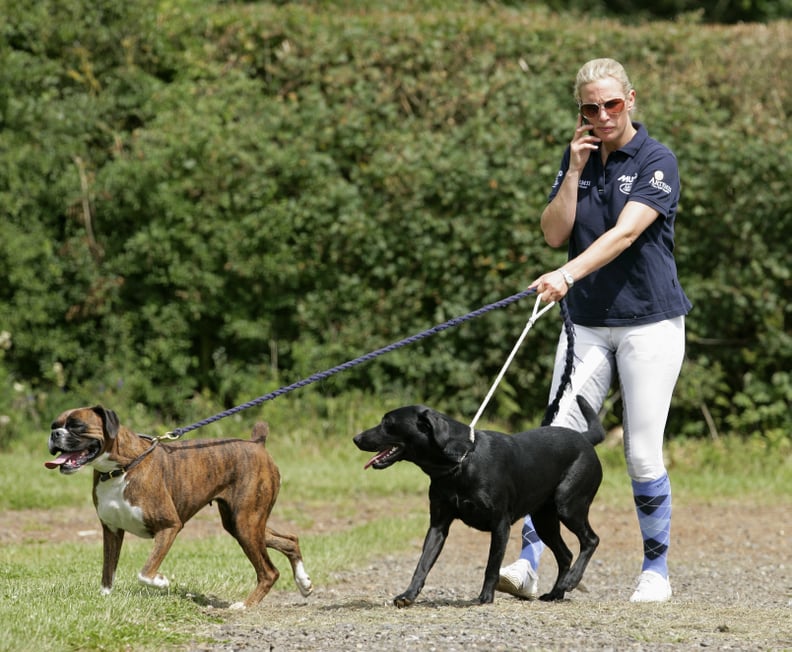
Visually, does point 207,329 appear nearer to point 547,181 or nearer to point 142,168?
point 142,168

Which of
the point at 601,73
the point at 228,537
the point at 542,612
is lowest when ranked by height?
the point at 228,537

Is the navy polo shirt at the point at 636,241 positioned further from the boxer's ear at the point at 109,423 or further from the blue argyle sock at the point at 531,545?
the boxer's ear at the point at 109,423

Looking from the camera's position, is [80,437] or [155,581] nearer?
[80,437]

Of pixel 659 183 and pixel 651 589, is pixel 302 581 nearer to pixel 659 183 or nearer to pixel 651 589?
pixel 651 589

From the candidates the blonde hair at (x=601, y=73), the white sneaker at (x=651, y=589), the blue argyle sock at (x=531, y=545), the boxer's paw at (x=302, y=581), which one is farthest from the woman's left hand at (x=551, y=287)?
the boxer's paw at (x=302, y=581)

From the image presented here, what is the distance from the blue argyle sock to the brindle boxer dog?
126cm

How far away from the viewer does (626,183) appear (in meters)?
6.09

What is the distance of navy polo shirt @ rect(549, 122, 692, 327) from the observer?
605cm

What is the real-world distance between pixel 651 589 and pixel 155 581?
239 cm

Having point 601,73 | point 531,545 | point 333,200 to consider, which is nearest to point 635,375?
point 531,545

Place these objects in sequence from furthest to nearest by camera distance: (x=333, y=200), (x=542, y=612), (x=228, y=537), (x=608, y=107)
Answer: (x=333, y=200)
(x=228, y=537)
(x=608, y=107)
(x=542, y=612)

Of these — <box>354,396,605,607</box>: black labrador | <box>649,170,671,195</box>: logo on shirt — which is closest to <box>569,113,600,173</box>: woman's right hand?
<box>649,170,671,195</box>: logo on shirt

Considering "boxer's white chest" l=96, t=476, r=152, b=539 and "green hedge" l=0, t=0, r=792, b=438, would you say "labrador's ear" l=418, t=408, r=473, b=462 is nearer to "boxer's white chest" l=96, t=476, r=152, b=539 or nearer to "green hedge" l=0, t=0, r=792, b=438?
"boxer's white chest" l=96, t=476, r=152, b=539

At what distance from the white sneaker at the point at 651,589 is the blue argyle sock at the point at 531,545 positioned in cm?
51
